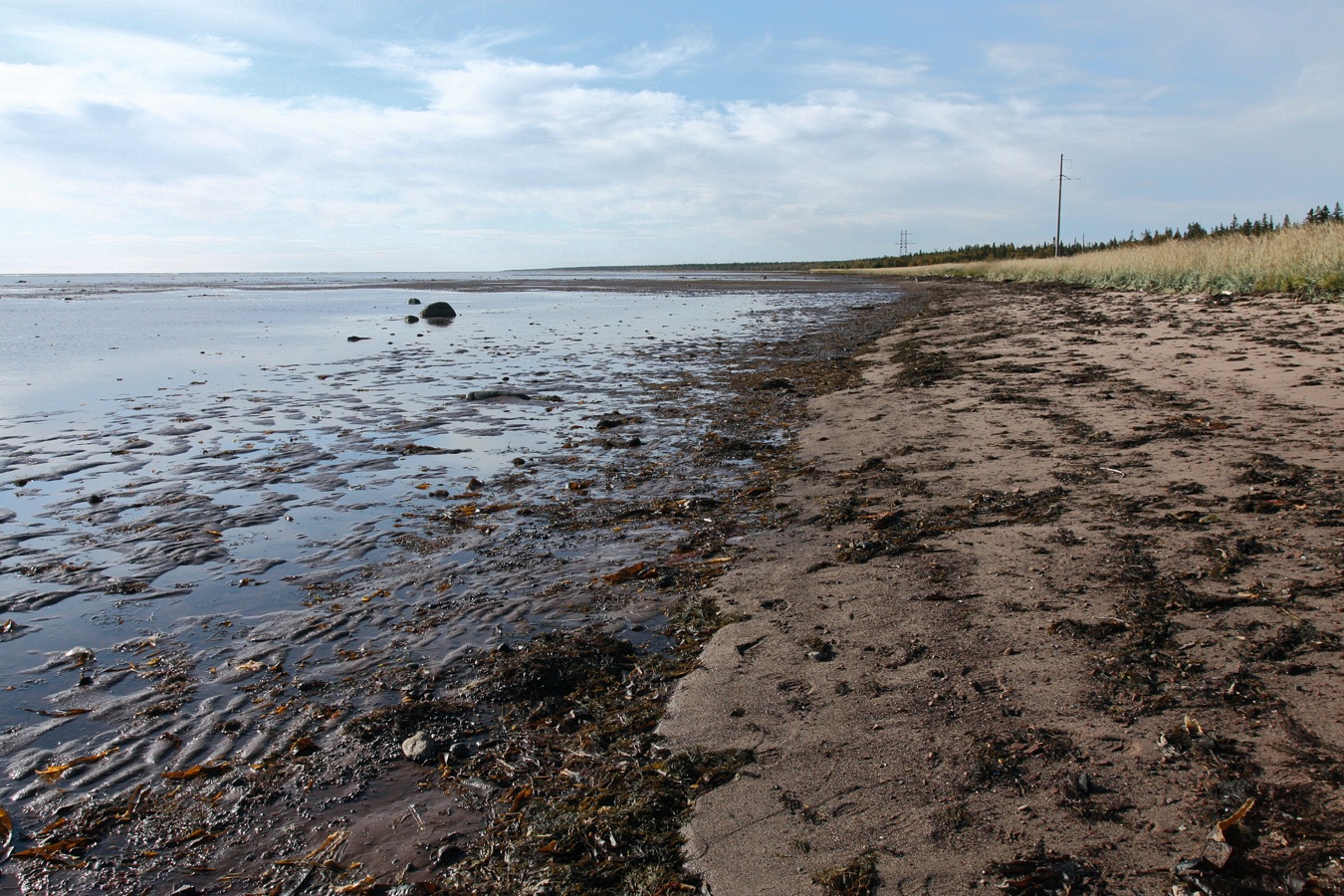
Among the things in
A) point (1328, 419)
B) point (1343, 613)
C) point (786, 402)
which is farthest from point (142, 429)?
point (1328, 419)

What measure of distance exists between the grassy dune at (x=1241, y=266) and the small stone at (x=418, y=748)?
18.6 m

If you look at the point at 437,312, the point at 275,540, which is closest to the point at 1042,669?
the point at 275,540

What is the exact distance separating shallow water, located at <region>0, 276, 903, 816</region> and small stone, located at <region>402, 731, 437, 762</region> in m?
0.54

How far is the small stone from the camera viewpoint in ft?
10.5

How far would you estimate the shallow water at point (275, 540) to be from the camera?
3680 millimetres

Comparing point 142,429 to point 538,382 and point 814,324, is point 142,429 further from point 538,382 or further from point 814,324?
point 814,324

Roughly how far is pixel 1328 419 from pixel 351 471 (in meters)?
9.16

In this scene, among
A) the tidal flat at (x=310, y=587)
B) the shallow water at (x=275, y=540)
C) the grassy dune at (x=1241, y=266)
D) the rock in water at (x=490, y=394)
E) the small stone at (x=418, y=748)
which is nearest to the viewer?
the tidal flat at (x=310, y=587)

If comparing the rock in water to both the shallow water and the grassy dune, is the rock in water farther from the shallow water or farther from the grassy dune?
the grassy dune

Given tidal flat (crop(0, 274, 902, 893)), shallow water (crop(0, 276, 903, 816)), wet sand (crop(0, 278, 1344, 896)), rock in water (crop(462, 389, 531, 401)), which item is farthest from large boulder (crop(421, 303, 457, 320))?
wet sand (crop(0, 278, 1344, 896))

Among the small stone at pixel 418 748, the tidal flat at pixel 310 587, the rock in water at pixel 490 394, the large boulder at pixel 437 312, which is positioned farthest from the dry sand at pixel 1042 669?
the large boulder at pixel 437 312

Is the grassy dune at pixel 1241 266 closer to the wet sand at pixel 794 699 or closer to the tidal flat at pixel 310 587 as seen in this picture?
the tidal flat at pixel 310 587

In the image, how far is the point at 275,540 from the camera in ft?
19.4

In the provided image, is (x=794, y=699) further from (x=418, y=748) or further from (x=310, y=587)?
(x=310, y=587)
